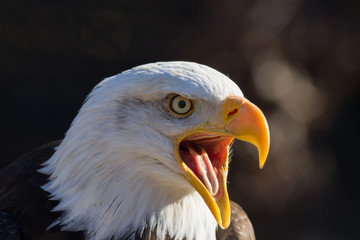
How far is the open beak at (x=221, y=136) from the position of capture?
2453mm

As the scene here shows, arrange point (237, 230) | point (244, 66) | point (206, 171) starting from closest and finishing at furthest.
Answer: point (206, 171) < point (237, 230) < point (244, 66)

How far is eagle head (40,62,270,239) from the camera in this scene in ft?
8.16

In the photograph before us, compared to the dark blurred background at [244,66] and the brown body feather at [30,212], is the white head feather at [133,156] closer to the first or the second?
the brown body feather at [30,212]

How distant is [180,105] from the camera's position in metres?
2.53

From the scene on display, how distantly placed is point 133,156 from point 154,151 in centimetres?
12

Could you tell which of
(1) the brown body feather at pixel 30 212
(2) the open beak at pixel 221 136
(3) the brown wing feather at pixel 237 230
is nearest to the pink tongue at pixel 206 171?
(2) the open beak at pixel 221 136

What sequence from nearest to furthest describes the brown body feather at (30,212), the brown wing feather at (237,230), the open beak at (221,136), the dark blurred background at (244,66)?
the open beak at (221,136)
the brown body feather at (30,212)
the brown wing feather at (237,230)
the dark blurred background at (244,66)

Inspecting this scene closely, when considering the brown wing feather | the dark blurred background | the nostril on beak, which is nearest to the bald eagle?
the nostril on beak

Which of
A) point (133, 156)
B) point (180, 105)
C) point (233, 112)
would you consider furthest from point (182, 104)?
point (133, 156)

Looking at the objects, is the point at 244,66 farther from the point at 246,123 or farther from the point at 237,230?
the point at 246,123

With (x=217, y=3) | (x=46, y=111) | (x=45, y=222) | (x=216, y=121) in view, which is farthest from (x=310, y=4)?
(x=45, y=222)

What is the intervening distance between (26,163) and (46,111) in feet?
8.38

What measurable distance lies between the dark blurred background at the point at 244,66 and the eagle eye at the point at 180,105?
2.90 m

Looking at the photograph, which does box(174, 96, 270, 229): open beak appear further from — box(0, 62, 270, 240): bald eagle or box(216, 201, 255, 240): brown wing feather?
box(216, 201, 255, 240): brown wing feather
